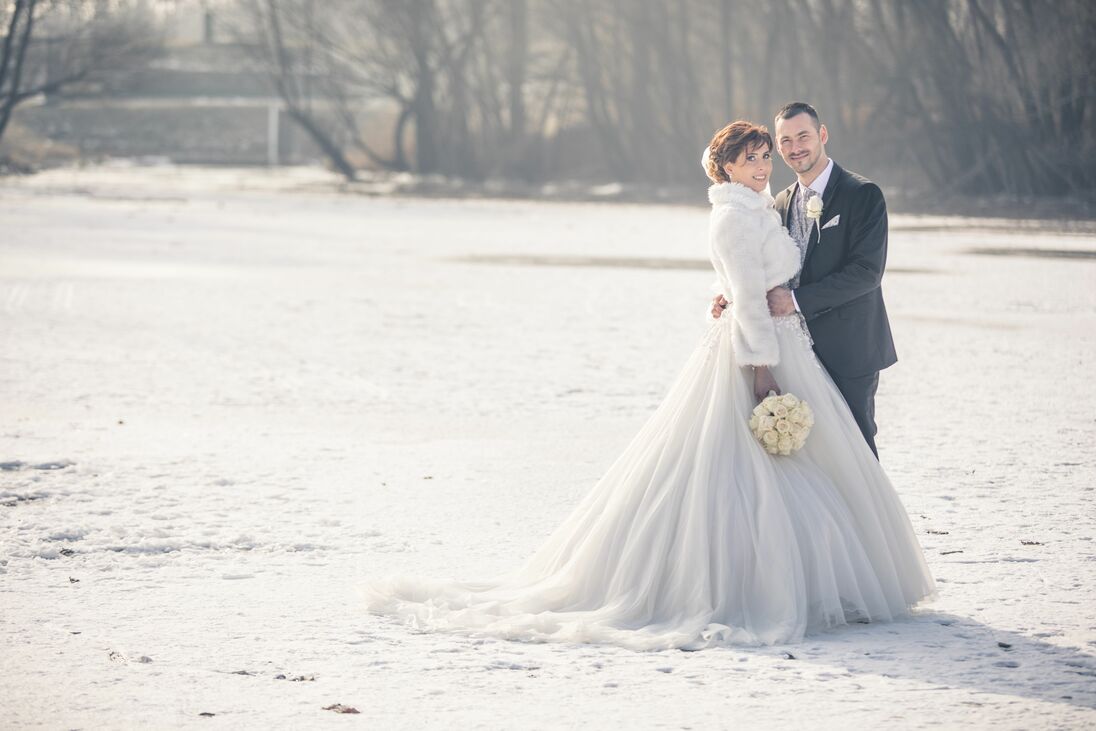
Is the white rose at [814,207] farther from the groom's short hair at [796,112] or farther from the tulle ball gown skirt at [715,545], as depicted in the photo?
the tulle ball gown skirt at [715,545]

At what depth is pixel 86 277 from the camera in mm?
16797

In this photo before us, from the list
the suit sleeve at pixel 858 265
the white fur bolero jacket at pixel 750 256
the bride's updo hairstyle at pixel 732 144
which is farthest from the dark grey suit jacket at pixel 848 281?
the bride's updo hairstyle at pixel 732 144

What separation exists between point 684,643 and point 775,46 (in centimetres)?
3436

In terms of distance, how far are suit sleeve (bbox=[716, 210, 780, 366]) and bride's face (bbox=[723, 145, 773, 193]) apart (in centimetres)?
14

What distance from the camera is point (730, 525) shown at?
16.4 ft

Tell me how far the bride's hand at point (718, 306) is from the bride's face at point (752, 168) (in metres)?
0.42

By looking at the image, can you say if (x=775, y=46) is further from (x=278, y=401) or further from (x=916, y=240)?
(x=278, y=401)

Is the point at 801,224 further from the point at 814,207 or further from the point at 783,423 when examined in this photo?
the point at 783,423

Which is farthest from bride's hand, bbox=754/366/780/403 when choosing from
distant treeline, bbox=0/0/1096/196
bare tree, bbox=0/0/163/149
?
bare tree, bbox=0/0/163/149

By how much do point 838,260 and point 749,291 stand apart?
0.47m

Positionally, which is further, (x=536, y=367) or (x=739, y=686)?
(x=536, y=367)

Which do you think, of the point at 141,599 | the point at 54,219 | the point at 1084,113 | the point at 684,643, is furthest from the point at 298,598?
the point at 1084,113

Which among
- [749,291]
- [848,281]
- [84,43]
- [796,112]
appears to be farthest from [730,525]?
[84,43]

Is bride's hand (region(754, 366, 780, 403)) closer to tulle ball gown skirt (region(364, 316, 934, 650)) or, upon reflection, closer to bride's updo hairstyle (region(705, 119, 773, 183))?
tulle ball gown skirt (region(364, 316, 934, 650))
